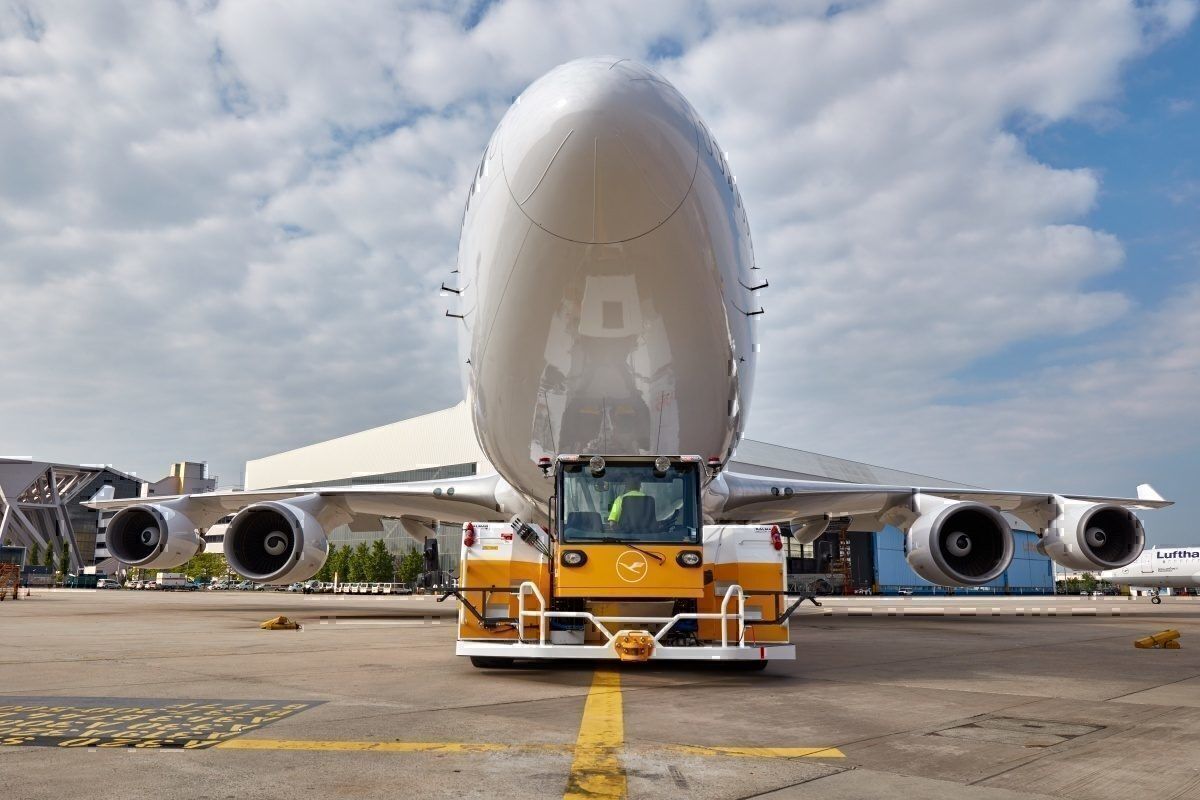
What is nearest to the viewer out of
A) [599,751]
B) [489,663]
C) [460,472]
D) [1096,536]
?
[599,751]

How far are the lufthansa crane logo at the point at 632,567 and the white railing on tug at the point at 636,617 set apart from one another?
318 mm

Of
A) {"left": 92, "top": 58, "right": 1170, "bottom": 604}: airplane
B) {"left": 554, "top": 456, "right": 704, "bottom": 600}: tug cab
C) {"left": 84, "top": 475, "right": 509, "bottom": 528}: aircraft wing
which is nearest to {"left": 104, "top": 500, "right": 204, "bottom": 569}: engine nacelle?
{"left": 84, "top": 475, "right": 509, "bottom": 528}: aircraft wing

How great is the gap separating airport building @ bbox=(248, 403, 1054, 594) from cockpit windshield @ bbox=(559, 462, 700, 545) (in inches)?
1975

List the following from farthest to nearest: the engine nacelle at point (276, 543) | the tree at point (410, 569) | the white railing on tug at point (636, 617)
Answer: the tree at point (410, 569), the engine nacelle at point (276, 543), the white railing on tug at point (636, 617)

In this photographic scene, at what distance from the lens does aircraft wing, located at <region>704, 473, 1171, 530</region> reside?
1360 centimetres

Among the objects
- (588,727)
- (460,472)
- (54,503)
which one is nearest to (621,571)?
(588,727)

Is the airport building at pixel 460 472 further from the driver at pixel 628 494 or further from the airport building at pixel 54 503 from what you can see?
the driver at pixel 628 494

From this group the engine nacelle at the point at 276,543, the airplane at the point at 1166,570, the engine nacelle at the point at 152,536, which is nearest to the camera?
the engine nacelle at the point at 276,543

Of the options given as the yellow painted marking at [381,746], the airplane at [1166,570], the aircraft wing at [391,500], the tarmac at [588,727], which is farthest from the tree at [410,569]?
the yellow painted marking at [381,746]

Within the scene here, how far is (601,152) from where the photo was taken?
21.9 feet

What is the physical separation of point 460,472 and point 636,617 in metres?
54.2

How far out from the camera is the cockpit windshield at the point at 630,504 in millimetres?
7008

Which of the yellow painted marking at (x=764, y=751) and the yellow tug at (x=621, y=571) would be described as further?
the yellow tug at (x=621, y=571)

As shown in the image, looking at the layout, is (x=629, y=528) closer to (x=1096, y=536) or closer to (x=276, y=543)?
(x=276, y=543)
